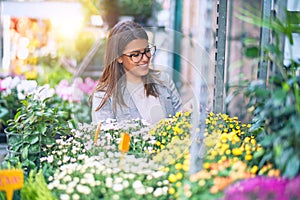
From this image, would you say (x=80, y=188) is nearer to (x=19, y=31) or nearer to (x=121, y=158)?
(x=121, y=158)

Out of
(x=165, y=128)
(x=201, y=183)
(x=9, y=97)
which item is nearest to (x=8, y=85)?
(x=9, y=97)

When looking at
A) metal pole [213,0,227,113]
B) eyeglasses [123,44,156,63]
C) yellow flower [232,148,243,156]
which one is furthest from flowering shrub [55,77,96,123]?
yellow flower [232,148,243,156]

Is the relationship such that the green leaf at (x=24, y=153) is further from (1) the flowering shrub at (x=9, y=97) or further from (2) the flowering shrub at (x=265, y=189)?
(2) the flowering shrub at (x=265, y=189)

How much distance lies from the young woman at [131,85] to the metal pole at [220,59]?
0.97 feet

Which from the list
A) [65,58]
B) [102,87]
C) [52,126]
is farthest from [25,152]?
[65,58]

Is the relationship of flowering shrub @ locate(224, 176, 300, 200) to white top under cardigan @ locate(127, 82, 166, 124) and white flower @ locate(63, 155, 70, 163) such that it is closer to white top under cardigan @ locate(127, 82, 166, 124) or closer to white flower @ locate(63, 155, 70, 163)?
white flower @ locate(63, 155, 70, 163)

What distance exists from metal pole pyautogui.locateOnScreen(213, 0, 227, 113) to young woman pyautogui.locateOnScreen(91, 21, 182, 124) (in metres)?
0.30

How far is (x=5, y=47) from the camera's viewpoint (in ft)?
22.2

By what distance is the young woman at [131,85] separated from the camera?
3143mm

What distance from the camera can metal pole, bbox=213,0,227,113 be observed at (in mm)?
2953

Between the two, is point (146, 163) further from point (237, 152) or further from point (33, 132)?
point (33, 132)

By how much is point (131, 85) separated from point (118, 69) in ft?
0.37

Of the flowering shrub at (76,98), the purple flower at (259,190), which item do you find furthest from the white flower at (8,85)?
the purple flower at (259,190)

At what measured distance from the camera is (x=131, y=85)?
3.25 m
